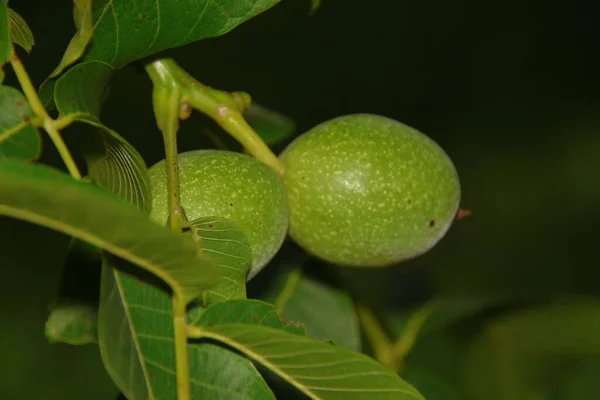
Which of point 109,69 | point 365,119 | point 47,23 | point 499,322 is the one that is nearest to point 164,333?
point 109,69

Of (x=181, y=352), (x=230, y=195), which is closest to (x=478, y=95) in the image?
(x=230, y=195)

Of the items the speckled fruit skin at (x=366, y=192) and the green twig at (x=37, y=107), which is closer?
the green twig at (x=37, y=107)

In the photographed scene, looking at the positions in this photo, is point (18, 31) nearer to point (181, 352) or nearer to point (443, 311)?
point (181, 352)

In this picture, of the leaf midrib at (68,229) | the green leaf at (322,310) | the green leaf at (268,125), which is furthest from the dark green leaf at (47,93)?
the green leaf at (322,310)

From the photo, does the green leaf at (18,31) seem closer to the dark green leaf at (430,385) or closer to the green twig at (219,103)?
the green twig at (219,103)

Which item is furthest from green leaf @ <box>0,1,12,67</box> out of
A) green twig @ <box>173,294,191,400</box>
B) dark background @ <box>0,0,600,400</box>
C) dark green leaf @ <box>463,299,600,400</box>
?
dark background @ <box>0,0,600,400</box>

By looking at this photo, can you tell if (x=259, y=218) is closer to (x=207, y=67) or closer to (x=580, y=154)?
(x=207, y=67)
